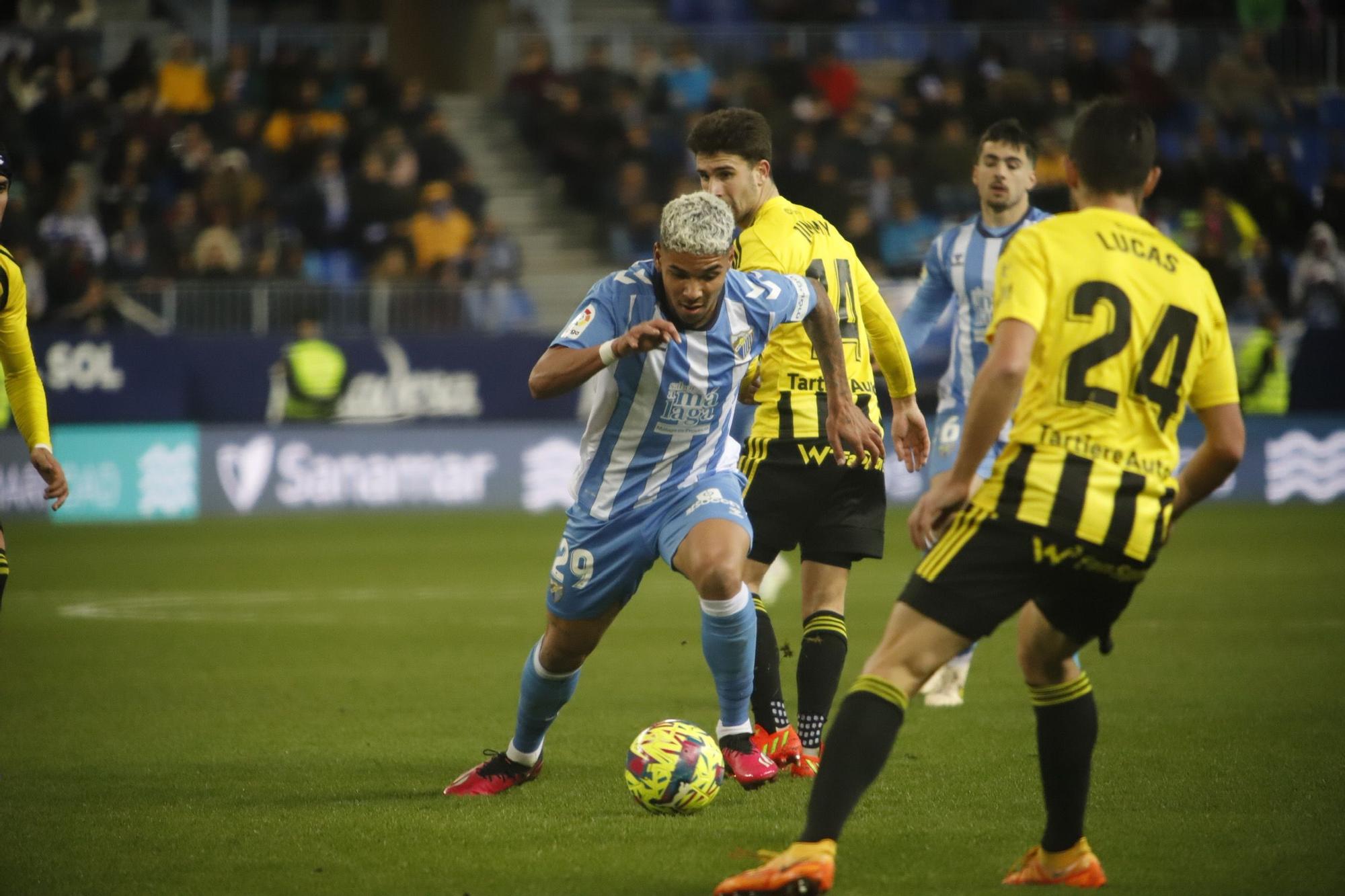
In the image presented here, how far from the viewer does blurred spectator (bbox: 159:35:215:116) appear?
21000 mm

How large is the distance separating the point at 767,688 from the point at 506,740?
124 cm

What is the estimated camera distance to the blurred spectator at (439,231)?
19953mm

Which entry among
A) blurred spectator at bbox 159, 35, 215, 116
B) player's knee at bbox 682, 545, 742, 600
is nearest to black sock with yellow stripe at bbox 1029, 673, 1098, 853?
player's knee at bbox 682, 545, 742, 600

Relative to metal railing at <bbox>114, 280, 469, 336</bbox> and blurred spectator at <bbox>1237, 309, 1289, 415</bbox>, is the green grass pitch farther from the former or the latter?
blurred spectator at <bbox>1237, 309, 1289, 415</bbox>

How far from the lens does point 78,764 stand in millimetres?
6723

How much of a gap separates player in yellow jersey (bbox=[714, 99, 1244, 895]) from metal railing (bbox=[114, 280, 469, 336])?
1433 cm

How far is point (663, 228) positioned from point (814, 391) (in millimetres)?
1513

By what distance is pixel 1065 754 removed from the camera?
15.3 feet

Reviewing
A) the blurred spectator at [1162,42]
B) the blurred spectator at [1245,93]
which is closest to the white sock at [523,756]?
the blurred spectator at [1245,93]

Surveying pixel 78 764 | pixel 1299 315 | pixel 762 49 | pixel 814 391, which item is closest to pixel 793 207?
pixel 814 391

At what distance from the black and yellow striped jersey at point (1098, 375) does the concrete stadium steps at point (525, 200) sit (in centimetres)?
1664

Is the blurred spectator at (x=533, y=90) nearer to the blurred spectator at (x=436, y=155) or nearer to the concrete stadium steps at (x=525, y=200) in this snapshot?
the concrete stadium steps at (x=525, y=200)

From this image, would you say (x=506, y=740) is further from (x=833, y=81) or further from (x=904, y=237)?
(x=833, y=81)

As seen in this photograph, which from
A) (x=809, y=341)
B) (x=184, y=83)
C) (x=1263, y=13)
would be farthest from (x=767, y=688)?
(x=1263, y=13)
